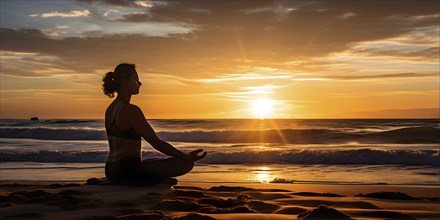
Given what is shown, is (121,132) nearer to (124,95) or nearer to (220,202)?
(124,95)

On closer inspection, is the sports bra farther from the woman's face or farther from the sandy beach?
the sandy beach

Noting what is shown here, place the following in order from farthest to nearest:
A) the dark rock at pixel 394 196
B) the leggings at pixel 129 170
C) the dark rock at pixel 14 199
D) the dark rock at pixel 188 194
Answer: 1. the dark rock at pixel 394 196
2. the leggings at pixel 129 170
3. the dark rock at pixel 188 194
4. the dark rock at pixel 14 199

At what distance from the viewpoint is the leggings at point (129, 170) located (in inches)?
216

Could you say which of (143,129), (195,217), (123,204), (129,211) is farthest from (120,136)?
(195,217)

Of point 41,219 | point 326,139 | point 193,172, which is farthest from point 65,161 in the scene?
point 326,139

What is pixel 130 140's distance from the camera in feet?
17.9

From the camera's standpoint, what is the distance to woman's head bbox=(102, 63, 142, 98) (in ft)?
17.7

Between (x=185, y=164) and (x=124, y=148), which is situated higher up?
(x=124, y=148)

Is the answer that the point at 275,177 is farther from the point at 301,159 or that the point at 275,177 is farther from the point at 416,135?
the point at 416,135

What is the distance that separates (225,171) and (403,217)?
6917 millimetres

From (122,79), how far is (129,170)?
43.1 inches

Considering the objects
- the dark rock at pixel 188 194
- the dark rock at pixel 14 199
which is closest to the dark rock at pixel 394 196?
the dark rock at pixel 188 194

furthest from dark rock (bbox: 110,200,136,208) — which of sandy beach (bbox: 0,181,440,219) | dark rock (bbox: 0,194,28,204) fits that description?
dark rock (bbox: 0,194,28,204)

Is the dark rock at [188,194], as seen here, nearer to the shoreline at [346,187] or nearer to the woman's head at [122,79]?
Result: the woman's head at [122,79]
